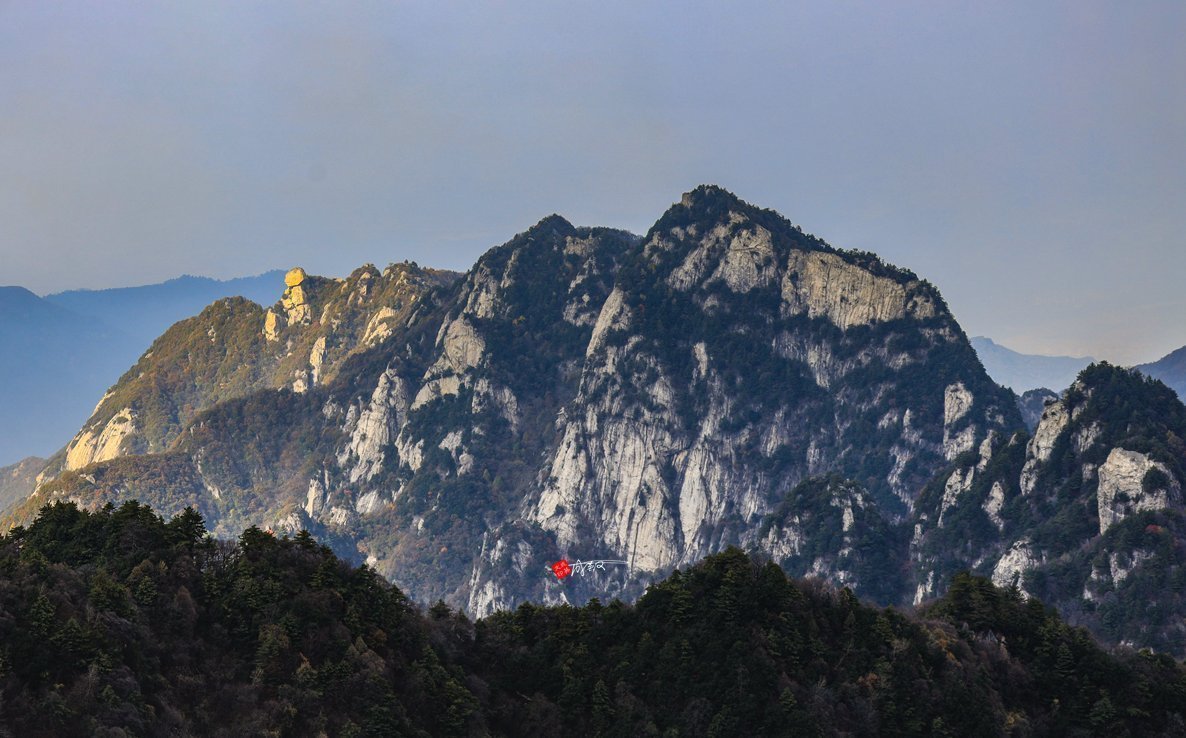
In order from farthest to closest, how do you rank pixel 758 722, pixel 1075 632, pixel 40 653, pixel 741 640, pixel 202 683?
pixel 1075 632, pixel 741 640, pixel 758 722, pixel 202 683, pixel 40 653

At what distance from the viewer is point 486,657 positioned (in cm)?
12588

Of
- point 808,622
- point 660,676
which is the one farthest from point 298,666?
point 808,622

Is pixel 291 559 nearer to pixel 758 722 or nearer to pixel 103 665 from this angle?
pixel 103 665

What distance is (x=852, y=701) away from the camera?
118750 mm

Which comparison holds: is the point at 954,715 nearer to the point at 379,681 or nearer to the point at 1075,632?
the point at 1075,632

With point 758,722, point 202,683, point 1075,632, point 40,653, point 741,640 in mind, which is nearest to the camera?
point 40,653

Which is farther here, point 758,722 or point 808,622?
point 808,622

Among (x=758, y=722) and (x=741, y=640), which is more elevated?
(x=741, y=640)

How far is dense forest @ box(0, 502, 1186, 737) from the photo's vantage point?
3819 inches

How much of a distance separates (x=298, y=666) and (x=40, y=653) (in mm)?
21339

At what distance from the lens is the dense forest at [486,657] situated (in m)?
97.0

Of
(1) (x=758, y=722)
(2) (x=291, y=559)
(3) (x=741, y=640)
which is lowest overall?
(1) (x=758, y=722)

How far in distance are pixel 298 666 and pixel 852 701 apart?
173 ft

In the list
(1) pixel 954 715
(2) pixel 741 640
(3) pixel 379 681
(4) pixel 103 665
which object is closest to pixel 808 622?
(2) pixel 741 640
